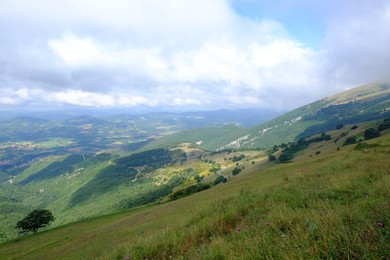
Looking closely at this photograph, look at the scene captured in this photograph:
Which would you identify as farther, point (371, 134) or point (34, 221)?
point (371, 134)

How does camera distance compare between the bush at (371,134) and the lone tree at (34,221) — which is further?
the bush at (371,134)

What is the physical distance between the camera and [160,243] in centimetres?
1029

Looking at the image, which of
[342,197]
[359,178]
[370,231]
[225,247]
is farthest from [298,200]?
[370,231]

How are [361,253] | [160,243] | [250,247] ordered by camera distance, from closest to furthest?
[361,253] → [250,247] → [160,243]

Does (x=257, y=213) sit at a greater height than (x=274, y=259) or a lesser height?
lesser

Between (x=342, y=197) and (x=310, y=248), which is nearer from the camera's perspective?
(x=310, y=248)

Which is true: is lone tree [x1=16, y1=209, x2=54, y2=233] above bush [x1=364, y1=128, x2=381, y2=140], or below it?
below

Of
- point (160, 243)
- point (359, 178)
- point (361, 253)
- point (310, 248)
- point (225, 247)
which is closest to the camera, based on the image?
point (361, 253)

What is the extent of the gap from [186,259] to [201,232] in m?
3.12

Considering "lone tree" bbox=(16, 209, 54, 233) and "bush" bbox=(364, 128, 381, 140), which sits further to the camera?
"bush" bbox=(364, 128, 381, 140)

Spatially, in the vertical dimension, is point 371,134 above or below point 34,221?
above

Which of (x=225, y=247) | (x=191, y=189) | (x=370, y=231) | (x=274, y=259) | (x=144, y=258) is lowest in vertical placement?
(x=191, y=189)

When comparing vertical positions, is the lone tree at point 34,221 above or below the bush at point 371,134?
below

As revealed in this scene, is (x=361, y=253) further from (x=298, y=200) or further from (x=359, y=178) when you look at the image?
(x=359, y=178)
